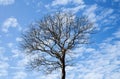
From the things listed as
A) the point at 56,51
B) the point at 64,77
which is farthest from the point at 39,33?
the point at 64,77

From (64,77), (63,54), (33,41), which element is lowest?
(64,77)

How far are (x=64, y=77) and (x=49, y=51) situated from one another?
388cm

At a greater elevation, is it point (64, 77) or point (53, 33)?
point (53, 33)

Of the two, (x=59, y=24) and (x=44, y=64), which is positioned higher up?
(x=59, y=24)

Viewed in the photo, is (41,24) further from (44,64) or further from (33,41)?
(44,64)

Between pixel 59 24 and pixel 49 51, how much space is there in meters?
3.65

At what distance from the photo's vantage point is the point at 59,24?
39312mm

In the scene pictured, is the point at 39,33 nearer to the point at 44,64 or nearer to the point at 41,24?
the point at 41,24

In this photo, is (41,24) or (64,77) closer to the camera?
(64,77)

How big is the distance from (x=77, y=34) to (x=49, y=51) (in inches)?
164

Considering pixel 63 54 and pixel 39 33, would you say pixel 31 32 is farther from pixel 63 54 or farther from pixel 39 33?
pixel 63 54

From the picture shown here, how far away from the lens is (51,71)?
3869 cm

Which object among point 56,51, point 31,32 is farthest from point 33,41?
point 56,51

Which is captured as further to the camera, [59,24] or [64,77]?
[59,24]
